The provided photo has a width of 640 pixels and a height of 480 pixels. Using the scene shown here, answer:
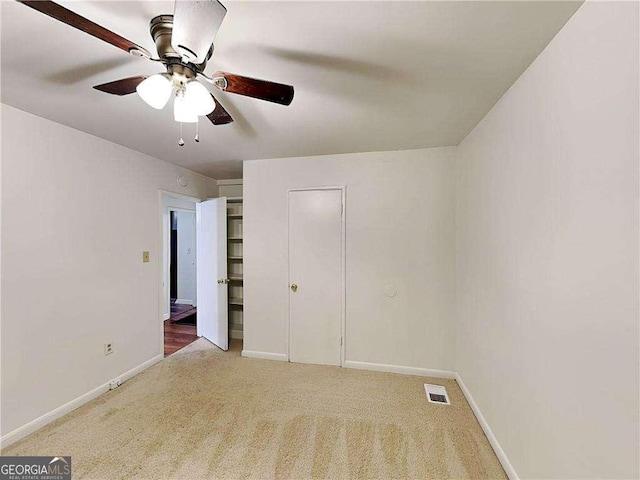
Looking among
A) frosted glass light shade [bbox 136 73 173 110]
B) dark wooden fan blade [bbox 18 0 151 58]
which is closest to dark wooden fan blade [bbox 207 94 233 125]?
frosted glass light shade [bbox 136 73 173 110]

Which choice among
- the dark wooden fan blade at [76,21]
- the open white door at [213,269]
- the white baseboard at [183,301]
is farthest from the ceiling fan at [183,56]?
the white baseboard at [183,301]

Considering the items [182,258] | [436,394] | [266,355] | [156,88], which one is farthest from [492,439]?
[182,258]

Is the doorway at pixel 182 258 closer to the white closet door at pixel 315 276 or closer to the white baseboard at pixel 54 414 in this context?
the white baseboard at pixel 54 414

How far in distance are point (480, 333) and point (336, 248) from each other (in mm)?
1525

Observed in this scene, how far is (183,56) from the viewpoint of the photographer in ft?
3.49

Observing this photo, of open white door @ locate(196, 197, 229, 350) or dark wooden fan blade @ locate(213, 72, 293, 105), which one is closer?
dark wooden fan blade @ locate(213, 72, 293, 105)

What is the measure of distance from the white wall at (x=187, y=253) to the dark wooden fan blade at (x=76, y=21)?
5.14 metres

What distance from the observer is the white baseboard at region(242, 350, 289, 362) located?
324cm

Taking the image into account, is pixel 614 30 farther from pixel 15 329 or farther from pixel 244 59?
pixel 15 329

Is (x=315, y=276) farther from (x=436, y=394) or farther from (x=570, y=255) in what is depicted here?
(x=570, y=255)

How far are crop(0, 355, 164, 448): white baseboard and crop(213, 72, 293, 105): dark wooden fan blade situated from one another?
8.72ft

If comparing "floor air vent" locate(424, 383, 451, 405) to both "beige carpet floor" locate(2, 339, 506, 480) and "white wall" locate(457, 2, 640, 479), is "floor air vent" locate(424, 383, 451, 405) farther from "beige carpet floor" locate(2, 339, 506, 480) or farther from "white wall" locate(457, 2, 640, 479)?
"white wall" locate(457, 2, 640, 479)

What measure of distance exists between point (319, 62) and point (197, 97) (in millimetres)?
633

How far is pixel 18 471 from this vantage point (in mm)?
1712
